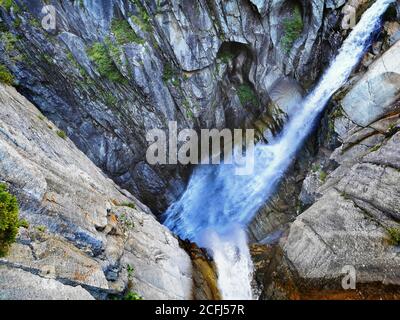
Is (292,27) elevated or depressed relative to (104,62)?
elevated

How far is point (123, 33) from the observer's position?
19.4 m

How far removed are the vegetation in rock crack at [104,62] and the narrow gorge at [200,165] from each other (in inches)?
5.0

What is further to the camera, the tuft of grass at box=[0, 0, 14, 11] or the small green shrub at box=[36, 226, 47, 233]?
the tuft of grass at box=[0, 0, 14, 11]

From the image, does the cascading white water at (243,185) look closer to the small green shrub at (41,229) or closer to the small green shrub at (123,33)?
the small green shrub at (41,229)

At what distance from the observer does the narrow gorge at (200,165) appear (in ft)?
32.2

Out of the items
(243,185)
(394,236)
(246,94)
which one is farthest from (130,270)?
(246,94)

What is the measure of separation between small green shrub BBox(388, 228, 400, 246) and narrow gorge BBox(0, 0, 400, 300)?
5cm

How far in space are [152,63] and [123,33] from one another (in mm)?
2498

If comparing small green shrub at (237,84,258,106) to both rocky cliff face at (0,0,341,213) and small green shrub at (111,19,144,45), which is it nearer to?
rocky cliff face at (0,0,341,213)

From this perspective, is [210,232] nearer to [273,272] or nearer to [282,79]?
[273,272]

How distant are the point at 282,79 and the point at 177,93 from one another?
738 centimetres

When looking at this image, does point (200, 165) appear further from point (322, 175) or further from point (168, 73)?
point (322, 175)

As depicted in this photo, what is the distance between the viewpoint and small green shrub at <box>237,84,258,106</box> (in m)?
23.0

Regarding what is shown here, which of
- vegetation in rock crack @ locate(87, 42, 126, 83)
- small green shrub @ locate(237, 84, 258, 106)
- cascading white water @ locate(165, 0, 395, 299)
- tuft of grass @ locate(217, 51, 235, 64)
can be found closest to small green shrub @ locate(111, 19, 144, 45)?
vegetation in rock crack @ locate(87, 42, 126, 83)
